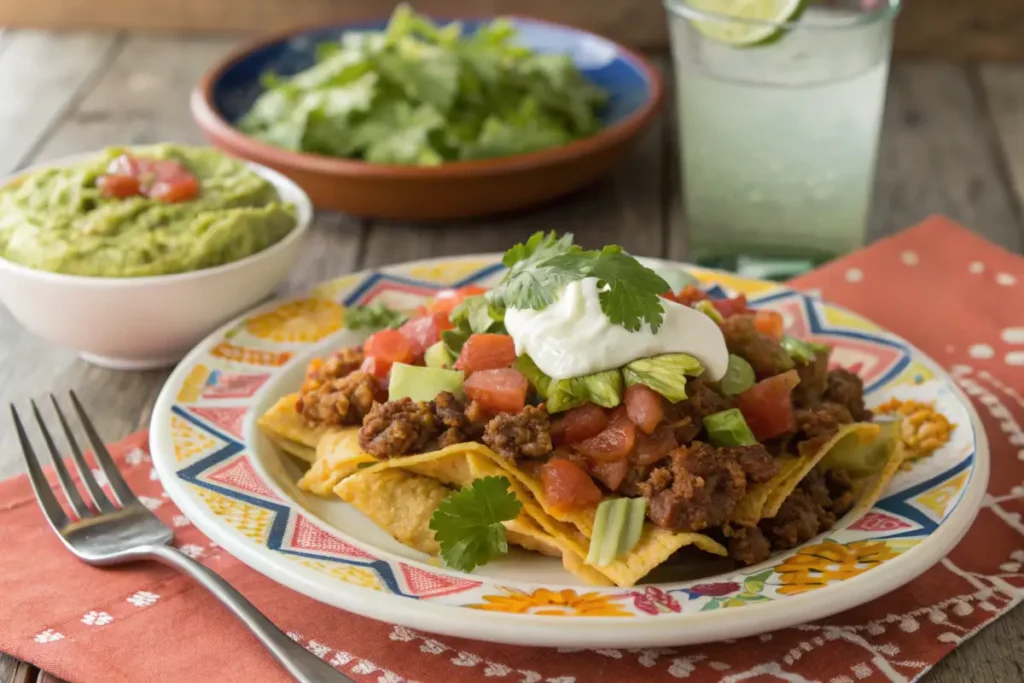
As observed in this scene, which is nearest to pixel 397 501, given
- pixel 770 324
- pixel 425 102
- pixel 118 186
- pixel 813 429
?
pixel 813 429

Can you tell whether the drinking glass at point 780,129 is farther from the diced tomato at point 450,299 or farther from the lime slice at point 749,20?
the diced tomato at point 450,299

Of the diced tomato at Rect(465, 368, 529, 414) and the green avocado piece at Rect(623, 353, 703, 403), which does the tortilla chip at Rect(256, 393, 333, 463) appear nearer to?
the diced tomato at Rect(465, 368, 529, 414)

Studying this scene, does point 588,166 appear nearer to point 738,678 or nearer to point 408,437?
point 408,437

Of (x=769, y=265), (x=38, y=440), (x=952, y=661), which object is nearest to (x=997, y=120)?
(x=769, y=265)

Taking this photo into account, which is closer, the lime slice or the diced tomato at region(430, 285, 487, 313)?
Result: the diced tomato at region(430, 285, 487, 313)

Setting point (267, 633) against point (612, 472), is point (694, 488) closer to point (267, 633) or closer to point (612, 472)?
point (612, 472)

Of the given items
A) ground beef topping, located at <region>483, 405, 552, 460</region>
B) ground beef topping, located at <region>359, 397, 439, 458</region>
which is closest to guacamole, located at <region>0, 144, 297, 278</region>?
ground beef topping, located at <region>359, 397, 439, 458</region>

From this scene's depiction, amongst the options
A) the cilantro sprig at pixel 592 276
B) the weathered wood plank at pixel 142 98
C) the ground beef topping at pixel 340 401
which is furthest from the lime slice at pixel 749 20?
the weathered wood plank at pixel 142 98
